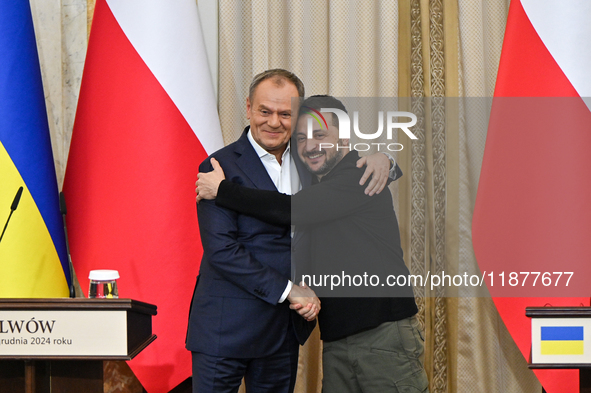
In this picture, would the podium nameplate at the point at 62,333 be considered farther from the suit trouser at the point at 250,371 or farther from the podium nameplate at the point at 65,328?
the suit trouser at the point at 250,371

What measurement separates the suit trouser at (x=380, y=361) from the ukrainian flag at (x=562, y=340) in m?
0.37

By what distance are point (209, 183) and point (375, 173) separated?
545 millimetres

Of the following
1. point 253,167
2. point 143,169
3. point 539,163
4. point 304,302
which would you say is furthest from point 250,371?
point 539,163

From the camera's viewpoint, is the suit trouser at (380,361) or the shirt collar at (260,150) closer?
the suit trouser at (380,361)

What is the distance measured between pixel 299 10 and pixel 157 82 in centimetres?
90

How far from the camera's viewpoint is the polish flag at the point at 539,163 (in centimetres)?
206

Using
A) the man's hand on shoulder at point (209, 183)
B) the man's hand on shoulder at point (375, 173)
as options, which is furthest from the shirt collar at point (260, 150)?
the man's hand on shoulder at point (375, 173)

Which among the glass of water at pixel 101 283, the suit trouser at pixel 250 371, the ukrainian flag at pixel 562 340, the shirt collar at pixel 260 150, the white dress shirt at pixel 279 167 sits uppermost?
the shirt collar at pixel 260 150

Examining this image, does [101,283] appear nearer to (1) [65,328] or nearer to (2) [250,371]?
(1) [65,328]

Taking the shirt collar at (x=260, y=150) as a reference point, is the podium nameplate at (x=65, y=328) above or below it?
below

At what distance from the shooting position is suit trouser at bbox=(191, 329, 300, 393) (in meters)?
1.66

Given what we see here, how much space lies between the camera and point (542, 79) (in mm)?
2141

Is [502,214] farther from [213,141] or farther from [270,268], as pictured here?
[213,141]

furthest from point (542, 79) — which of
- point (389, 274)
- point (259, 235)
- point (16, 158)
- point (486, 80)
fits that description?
point (16, 158)
